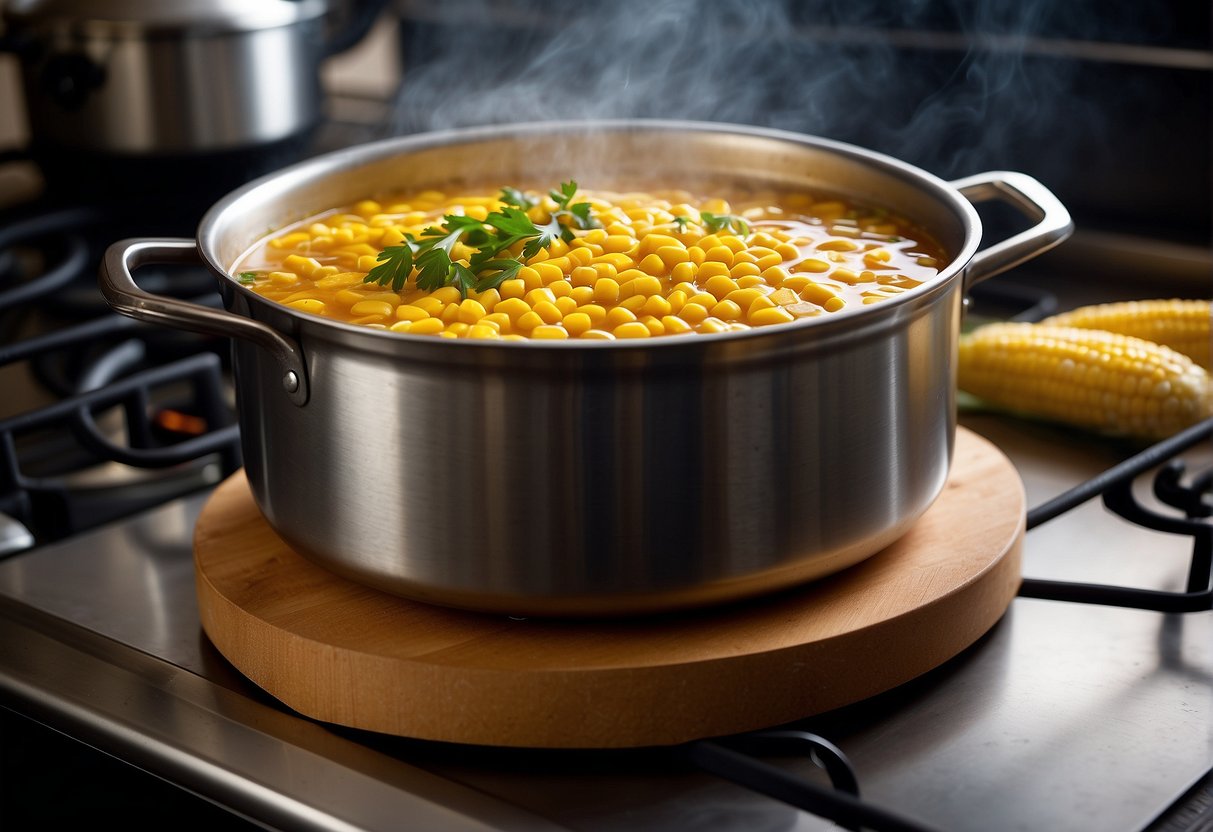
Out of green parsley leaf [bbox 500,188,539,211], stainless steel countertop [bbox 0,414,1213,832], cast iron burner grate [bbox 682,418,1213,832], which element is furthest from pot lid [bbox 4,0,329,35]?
cast iron burner grate [bbox 682,418,1213,832]

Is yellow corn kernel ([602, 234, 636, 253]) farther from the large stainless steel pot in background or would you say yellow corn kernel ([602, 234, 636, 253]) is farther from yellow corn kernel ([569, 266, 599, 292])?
the large stainless steel pot in background

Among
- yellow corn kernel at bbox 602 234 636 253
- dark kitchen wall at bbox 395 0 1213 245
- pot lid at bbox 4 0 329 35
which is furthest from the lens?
dark kitchen wall at bbox 395 0 1213 245

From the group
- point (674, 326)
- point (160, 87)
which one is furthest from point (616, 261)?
point (160, 87)

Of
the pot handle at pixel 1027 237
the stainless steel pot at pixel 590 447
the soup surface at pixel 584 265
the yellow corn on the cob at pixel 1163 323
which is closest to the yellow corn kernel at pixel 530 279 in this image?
the soup surface at pixel 584 265

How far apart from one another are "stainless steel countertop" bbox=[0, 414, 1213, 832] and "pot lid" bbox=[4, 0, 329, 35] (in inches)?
33.0

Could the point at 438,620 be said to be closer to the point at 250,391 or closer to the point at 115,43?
the point at 250,391

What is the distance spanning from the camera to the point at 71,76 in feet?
Result: 5.78

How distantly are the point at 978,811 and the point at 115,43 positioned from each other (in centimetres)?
143

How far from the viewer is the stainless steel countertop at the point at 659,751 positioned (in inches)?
34.5

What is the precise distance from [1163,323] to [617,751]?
2.81ft

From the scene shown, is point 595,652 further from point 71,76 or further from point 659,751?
point 71,76

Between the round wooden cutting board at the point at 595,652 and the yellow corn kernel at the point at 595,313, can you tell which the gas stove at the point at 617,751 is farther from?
the yellow corn kernel at the point at 595,313

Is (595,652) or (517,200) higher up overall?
(517,200)

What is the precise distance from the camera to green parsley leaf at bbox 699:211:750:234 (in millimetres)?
1175
